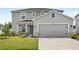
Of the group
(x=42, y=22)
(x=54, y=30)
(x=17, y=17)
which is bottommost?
(x=54, y=30)

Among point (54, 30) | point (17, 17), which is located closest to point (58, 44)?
point (54, 30)

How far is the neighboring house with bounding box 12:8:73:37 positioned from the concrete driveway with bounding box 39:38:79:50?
24 centimetres

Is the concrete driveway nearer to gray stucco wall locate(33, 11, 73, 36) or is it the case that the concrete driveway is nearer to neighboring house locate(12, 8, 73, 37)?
neighboring house locate(12, 8, 73, 37)

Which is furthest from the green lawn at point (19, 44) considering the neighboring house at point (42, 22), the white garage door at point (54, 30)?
the white garage door at point (54, 30)

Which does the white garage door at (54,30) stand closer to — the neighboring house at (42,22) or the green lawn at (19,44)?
the neighboring house at (42,22)

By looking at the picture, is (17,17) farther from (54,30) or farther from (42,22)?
(54,30)

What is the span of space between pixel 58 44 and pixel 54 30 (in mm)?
682

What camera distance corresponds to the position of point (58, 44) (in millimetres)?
16906

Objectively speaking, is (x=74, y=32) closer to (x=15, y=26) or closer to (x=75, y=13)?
(x=75, y=13)

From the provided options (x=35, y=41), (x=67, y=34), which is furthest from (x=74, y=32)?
(x=35, y=41)
